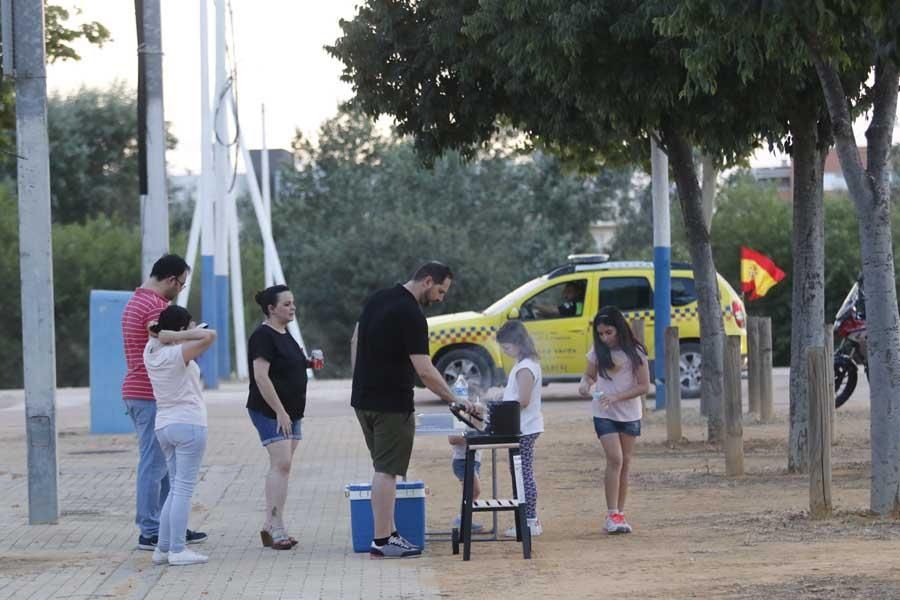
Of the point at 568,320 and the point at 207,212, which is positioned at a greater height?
the point at 207,212

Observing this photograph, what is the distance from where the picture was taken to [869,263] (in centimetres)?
1102

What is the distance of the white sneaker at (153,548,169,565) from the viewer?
33.7 ft

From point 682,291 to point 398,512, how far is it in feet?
50.0

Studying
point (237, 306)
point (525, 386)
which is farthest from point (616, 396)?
point (237, 306)

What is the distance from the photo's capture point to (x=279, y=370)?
10773 millimetres

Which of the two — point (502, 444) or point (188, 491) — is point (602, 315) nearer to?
point (502, 444)

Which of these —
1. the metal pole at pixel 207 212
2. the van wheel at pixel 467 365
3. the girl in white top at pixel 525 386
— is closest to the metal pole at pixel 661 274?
the van wheel at pixel 467 365

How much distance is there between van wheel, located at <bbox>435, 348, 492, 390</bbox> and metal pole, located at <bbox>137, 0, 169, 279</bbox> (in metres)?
6.52

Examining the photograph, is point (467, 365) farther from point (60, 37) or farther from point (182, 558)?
point (182, 558)

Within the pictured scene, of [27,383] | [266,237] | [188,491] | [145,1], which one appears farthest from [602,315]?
[266,237]

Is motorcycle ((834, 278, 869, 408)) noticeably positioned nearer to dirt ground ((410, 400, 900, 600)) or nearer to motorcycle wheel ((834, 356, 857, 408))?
motorcycle wheel ((834, 356, 857, 408))

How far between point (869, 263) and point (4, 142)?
47.6 feet

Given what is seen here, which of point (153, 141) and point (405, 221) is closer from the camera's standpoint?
point (153, 141)

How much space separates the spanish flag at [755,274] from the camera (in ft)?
111
